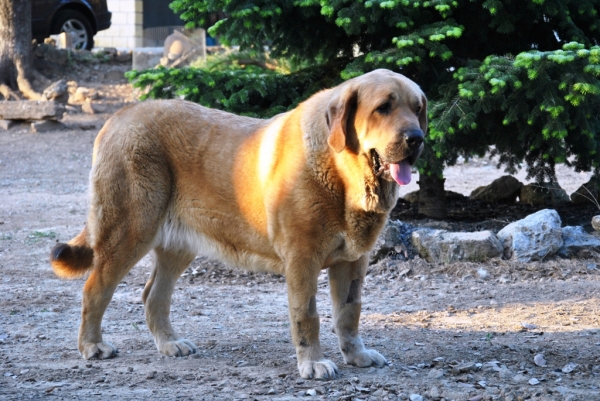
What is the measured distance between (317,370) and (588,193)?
566 centimetres

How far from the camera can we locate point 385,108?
4.40 metres

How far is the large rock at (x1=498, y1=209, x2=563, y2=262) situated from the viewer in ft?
23.9

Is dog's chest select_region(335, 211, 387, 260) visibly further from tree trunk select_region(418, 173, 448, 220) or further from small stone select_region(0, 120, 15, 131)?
small stone select_region(0, 120, 15, 131)

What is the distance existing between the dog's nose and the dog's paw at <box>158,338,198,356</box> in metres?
2.10

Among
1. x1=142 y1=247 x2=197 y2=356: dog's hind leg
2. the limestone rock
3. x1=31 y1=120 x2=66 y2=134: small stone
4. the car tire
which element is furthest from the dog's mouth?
the car tire

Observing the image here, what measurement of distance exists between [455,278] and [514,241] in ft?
2.33

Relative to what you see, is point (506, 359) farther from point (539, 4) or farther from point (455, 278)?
point (539, 4)

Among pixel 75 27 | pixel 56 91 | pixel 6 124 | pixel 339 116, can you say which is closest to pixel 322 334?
pixel 339 116

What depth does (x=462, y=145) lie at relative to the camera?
8.21m

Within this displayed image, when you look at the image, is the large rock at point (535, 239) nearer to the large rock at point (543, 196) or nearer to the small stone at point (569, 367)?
the large rock at point (543, 196)

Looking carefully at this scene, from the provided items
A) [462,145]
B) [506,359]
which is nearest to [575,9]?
[462,145]

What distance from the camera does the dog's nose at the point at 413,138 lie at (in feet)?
14.0

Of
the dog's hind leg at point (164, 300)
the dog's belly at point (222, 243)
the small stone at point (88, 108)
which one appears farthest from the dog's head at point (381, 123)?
the small stone at point (88, 108)

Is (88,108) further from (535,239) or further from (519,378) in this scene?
(519,378)
